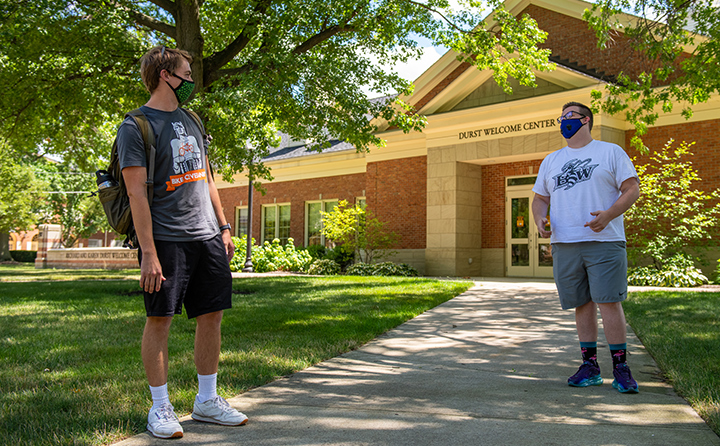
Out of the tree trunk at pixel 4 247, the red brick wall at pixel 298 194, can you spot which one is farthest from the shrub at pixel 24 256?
the red brick wall at pixel 298 194

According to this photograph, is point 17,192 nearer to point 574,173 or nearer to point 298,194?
point 298,194

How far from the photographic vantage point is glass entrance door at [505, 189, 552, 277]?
1661cm

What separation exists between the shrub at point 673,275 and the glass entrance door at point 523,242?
330 cm

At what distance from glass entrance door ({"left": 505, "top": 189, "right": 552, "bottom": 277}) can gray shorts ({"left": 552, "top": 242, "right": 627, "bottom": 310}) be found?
1292cm

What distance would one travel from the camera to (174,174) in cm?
299

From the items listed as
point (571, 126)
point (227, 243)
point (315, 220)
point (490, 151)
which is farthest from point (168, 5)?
point (315, 220)

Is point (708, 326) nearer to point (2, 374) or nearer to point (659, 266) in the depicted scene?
point (2, 374)

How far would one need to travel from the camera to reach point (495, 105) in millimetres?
15945

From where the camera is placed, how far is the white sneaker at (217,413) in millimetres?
3074

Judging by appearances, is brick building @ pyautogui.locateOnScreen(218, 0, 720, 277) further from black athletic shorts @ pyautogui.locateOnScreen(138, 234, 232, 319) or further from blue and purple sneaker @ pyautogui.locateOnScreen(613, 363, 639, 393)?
black athletic shorts @ pyautogui.locateOnScreen(138, 234, 232, 319)

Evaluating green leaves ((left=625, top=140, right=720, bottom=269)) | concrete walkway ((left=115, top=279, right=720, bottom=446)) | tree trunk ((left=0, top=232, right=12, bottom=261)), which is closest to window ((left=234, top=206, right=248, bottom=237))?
green leaves ((left=625, top=140, right=720, bottom=269))

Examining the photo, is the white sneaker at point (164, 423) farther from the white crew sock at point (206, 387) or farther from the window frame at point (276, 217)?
the window frame at point (276, 217)

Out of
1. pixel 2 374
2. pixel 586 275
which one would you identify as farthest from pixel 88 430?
pixel 586 275

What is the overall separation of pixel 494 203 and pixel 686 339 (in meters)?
12.1
